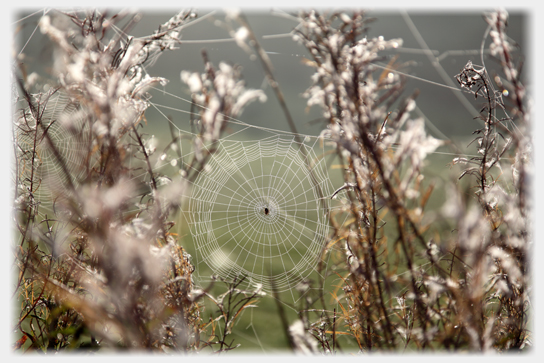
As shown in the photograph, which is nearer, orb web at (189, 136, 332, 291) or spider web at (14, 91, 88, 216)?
spider web at (14, 91, 88, 216)

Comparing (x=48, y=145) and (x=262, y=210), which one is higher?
(x=48, y=145)

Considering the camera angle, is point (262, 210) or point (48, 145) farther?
point (262, 210)

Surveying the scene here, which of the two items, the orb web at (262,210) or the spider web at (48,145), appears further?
the orb web at (262,210)

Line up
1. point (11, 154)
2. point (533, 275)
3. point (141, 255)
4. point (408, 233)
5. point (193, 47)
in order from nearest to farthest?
point (141, 255)
point (408, 233)
point (533, 275)
point (11, 154)
point (193, 47)

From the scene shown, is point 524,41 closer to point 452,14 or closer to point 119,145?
point 452,14

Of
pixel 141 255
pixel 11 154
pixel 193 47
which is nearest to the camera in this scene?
pixel 141 255

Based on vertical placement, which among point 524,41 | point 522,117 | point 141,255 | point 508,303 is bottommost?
point 508,303

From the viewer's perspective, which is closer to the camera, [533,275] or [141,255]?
[141,255]

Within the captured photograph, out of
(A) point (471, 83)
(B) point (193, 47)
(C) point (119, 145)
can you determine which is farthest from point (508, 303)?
(B) point (193, 47)

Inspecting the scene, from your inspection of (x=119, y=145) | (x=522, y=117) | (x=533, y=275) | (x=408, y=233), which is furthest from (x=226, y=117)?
(x=533, y=275)

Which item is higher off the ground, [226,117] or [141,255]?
[226,117]
